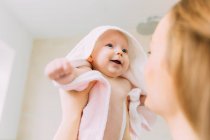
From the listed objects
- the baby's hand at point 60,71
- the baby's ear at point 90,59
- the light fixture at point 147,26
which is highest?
the light fixture at point 147,26

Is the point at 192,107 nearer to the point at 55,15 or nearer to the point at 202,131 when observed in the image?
the point at 202,131

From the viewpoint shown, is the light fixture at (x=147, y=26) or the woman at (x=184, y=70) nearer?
the woman at (x=184, y=70)

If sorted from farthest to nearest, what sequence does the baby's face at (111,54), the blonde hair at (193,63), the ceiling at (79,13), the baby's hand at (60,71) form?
1. the ceiling at (79,13)
2. the baby's face at (111,54)
3. the baby's hand at (60,71)
4. the blonde hair at (193,63)

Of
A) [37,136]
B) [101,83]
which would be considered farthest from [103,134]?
[37,136]

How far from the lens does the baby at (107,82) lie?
639 millimetres

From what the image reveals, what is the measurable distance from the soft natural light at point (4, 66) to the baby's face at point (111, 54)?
797 millimetres

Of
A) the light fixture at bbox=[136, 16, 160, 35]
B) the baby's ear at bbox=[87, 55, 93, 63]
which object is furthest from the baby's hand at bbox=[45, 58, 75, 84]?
the light fixture at bbox=[136, 16, 160, 35]

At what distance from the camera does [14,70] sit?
4.70ft

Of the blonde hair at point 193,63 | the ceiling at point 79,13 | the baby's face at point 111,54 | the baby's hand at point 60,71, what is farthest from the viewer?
the ceiling at point 79,13

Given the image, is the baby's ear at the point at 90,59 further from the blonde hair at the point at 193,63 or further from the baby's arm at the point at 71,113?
the blonde hair at the point at 193,63

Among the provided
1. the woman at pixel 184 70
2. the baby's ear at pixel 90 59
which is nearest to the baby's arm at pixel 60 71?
the baby's ear at pixel 90 59

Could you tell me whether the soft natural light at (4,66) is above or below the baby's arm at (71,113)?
above

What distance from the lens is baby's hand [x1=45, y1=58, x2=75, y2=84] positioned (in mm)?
565

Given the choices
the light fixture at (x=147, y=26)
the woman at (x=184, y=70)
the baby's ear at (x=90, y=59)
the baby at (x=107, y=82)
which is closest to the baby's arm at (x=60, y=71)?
the baby at (x=107, y=82)
